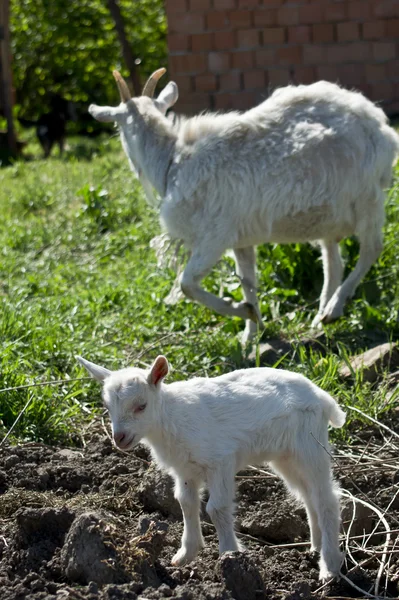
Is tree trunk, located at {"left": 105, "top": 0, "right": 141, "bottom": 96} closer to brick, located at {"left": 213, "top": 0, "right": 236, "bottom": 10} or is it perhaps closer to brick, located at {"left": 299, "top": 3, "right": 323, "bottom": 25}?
brick, located at {"left": 213, "top": 0, "right": 236, "bottom": 10}

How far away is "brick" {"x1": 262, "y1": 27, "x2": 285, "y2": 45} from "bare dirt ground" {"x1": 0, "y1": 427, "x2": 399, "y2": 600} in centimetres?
789

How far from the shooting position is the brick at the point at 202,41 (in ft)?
39.1

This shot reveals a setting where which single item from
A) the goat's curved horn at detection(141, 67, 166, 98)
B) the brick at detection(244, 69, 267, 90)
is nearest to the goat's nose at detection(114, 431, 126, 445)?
the goat's curved horn at detection(141, 67, 166, 98)

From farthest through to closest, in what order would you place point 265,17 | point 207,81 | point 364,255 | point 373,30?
point 207,81 < point 265,17 < point 373,30 < point 364,255

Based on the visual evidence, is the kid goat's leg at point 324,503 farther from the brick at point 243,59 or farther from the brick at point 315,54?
the brick at point 243,59

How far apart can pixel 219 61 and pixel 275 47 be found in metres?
0.74

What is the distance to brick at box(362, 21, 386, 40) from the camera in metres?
11.5

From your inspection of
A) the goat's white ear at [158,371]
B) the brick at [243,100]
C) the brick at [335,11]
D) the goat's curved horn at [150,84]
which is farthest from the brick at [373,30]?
the goat's white ear at [158,371]

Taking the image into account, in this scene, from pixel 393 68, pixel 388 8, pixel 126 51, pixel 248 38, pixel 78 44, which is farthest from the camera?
pixel 78 44

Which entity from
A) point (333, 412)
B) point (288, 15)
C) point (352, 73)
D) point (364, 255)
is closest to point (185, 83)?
point (288, 15)

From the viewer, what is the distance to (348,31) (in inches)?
456

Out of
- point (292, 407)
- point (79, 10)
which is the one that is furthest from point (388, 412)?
point (79, 10)

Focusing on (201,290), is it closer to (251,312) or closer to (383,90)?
(251,312)

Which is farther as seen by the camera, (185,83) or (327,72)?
(185,83)
